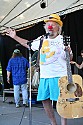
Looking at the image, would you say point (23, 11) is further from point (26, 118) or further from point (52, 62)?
point (52, 62)

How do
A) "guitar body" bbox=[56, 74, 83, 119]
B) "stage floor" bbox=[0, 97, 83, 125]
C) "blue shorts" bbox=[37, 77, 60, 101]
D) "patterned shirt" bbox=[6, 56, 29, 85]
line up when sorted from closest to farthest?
"guitar body" bbox=[56, 74, 83, 119]
"blue shorts" bbox=[37, 77, 60, 101]
"stage floor" bbox=[0, 97, 83, 125]
"patterned shirt" bbox=[6, 56, 29, 85]

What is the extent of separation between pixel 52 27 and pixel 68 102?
3.16 ft

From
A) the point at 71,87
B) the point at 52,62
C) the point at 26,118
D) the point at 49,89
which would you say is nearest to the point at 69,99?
the point at 71,87

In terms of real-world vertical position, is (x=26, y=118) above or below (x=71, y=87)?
below

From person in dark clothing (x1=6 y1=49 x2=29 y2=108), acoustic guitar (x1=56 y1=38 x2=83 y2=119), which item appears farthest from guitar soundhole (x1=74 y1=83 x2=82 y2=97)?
person in dark clothing (x1=6 y1=49 x2=29 y2=108)

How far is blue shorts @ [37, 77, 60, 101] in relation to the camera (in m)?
3.69

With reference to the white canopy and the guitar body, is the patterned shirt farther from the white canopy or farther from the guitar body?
the guitar body

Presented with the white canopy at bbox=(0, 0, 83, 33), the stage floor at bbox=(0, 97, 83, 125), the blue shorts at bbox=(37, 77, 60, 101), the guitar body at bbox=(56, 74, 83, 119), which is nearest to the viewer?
the guitar body at bbox=(56, 74, 83, 119)

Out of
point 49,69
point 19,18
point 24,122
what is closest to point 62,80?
point 49,69

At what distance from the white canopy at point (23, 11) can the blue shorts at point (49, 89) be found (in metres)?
2.97

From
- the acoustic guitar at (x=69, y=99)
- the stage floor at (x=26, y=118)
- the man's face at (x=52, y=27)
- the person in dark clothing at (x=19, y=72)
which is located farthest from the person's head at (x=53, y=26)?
the person in dark clothing at (x=19, y=72)

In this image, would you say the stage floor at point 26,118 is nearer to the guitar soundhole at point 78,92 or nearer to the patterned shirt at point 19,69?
the patterned shirt at point 19,69

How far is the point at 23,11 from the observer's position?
24.5ft

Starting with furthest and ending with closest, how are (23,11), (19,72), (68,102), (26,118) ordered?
(23,11), (19,72), (26,118), (68,102)
